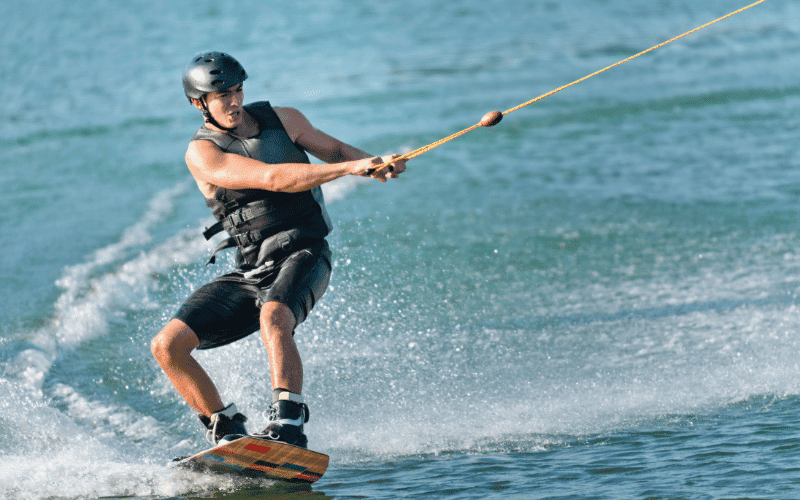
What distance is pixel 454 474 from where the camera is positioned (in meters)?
4.05

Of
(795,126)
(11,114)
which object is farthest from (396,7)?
(795,126)

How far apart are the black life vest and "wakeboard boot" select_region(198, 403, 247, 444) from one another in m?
0.69

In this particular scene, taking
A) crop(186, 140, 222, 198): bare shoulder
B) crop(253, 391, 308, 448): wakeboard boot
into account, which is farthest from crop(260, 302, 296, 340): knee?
crop(186, 140, 222, 198): bare shoulder

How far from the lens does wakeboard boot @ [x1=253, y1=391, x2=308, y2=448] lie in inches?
144

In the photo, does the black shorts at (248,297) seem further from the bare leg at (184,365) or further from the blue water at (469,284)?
the blue water at (469,284)

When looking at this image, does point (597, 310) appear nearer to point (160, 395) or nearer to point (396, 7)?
point (160, 395)

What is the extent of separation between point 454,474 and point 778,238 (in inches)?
187

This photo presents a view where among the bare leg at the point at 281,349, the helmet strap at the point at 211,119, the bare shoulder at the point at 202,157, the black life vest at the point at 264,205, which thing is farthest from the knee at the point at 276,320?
the helmet strap at the point at 211,119

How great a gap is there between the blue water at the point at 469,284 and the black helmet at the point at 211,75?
5.76 feet

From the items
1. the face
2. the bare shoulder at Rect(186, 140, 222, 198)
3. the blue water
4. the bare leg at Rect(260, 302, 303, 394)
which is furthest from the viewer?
the blue water

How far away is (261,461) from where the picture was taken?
3.78 metres

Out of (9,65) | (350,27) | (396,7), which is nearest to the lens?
(9,65)

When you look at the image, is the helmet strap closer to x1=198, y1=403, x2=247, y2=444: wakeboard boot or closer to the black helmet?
the black helmet

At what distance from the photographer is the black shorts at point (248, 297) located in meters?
3.98
